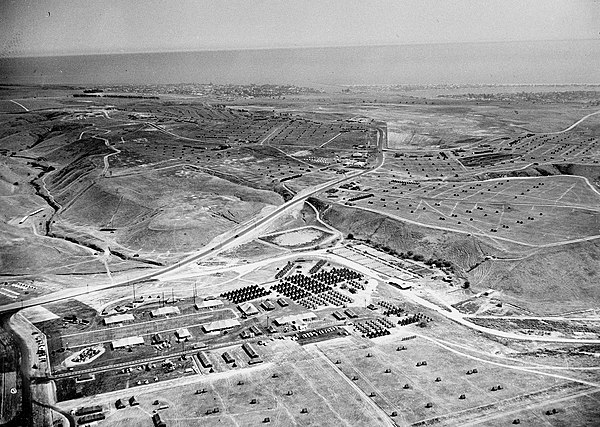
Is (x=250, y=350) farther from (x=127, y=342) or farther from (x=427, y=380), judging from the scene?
(x=427, y=380)

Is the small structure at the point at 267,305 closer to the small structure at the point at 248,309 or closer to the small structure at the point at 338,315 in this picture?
the small structure at the point at 248,309

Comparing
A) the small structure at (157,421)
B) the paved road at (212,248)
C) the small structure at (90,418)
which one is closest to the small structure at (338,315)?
the small structure at (157,421)

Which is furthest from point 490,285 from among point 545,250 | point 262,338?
point 262,338

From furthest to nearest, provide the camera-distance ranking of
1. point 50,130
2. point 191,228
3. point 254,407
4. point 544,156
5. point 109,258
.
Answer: point 50,130 → point 544,156 → point 191,228 → point 109,258 → point 254,407

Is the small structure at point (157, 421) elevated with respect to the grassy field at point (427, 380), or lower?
elevated

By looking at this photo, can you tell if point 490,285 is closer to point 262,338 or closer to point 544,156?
point 262,338
